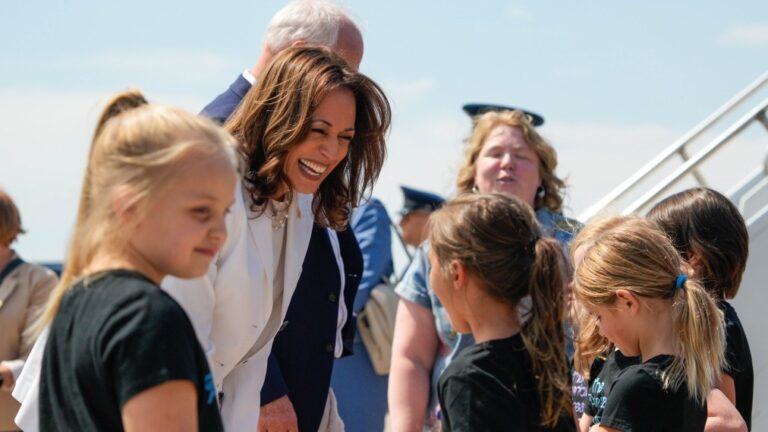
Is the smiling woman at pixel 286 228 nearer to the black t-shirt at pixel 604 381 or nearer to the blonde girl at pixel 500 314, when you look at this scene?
the blonde girl at pixel 500 314

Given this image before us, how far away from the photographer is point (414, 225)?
7949mm

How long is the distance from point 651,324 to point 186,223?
1660 mm

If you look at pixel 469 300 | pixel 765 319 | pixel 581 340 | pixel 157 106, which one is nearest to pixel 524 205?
pixel 469 300

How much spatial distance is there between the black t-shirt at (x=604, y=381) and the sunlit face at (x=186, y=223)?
1540 mm

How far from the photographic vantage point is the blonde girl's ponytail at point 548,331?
10.1 ft

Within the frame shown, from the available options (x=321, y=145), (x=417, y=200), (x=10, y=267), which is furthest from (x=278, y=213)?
(x=417, y=200)

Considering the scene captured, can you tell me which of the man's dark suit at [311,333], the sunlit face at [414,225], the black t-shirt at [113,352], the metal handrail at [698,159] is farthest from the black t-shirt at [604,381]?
the sunlit face at [414,225]


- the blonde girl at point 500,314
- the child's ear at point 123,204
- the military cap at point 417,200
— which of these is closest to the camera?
the child's ear at point 123,204

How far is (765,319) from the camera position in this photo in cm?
543

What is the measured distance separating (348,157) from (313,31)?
82 cm

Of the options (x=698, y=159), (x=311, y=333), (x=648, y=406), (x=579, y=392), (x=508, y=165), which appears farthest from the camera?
(x=698, y=159)

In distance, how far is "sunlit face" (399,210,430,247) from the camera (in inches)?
312

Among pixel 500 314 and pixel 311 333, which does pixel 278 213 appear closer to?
pixel 311 333

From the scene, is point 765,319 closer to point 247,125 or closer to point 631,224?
point 631,224
